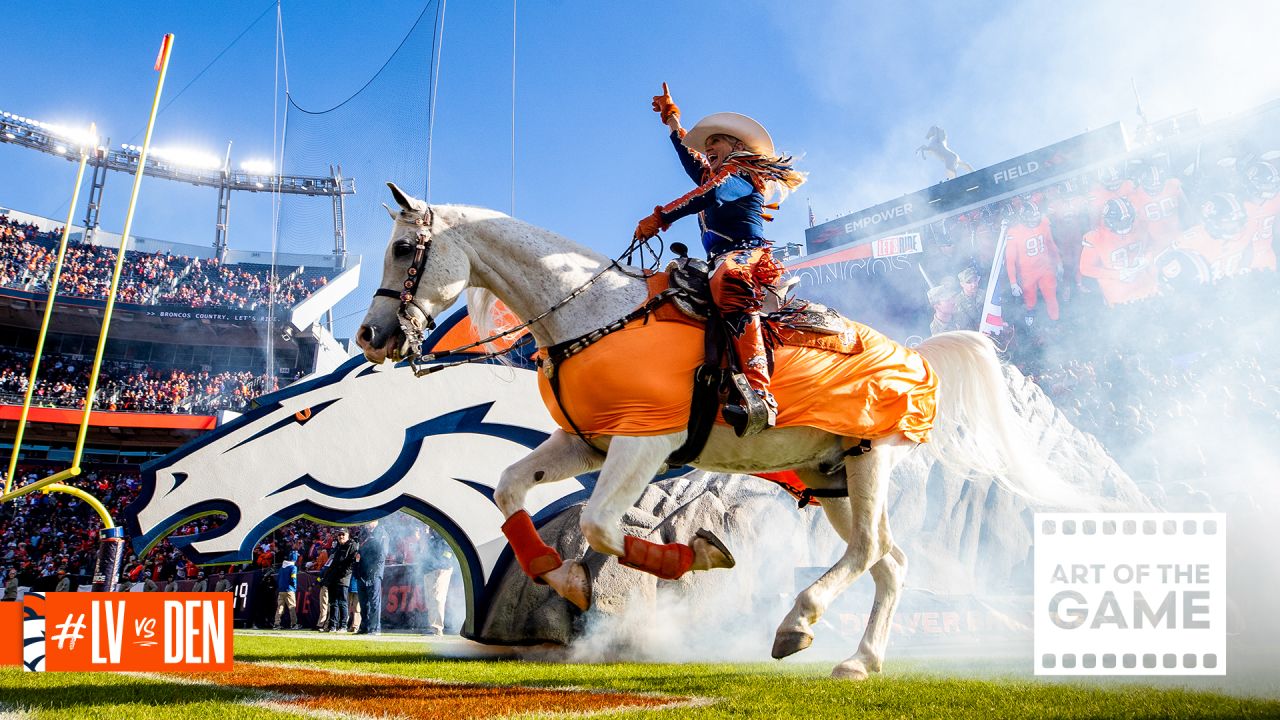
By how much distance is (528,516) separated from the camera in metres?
3.57

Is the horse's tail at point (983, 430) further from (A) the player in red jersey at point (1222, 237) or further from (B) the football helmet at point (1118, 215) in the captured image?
(B) the football helmet at point (1118, 215)

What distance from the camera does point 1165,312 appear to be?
25.6 m

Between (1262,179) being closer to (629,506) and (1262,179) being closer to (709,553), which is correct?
(709,553)

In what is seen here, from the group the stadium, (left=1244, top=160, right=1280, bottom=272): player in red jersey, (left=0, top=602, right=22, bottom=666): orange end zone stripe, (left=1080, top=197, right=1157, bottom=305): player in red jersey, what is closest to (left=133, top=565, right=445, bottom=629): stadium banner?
the stadium

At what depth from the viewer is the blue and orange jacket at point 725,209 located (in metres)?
3.91

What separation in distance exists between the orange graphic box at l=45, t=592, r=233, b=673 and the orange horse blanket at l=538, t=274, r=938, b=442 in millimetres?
3104

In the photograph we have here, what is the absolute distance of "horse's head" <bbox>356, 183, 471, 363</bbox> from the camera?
11.9 ft

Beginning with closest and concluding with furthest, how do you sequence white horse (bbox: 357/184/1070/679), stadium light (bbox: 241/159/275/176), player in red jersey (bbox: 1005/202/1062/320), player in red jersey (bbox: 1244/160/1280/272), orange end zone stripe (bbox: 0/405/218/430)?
white horse (bbox: 357/184/1070/679)
player in red jersey (bbox: 1244/160/1280/272)
orange end zone stripe (bbox: 0/405/218/430)
player in red jersey (bbox: 1005/202/1062/320)
stadium light (bbox: 241/159/275/176)

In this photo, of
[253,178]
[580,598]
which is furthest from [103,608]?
[253,178]

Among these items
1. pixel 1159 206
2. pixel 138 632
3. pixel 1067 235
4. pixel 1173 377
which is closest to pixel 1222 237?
pixel 1159 206

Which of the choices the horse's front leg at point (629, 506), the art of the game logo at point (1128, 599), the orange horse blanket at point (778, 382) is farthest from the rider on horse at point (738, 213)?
the art of the game logo at point (1128, 599)

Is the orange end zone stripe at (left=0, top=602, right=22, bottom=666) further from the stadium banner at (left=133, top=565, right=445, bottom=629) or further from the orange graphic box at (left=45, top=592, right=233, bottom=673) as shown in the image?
the stadium banner at (left=133, top=565, right=445, bottom=629)

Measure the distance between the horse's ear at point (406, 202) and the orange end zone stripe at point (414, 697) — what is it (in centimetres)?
236

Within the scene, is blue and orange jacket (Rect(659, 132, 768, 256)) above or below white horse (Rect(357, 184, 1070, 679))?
above
